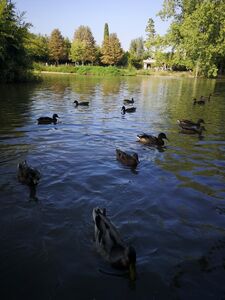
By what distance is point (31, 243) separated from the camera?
530 cm

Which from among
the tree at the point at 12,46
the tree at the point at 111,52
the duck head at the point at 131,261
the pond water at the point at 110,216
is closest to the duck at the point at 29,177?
the pond water at the point at 110,216

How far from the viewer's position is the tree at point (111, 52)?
9619cm

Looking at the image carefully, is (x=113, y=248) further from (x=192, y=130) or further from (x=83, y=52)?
(x=83, y=52)

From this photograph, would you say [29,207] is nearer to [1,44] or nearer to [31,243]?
[31,243]

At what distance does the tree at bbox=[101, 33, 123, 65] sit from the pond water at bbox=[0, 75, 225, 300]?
289 feet

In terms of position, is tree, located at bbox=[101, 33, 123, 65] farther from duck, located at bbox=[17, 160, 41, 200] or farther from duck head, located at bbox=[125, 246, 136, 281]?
duck head, located at bbox=[125, 246, 136, 281]

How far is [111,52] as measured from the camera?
316ft

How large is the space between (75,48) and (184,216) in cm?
9341

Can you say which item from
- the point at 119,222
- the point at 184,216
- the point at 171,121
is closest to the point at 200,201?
the point at 184,216

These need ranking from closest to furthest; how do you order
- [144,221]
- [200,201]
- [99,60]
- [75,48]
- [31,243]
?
[31,243], [144,221], [200,201], [75,48], [99,60]

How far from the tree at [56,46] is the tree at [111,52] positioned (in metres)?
12.0

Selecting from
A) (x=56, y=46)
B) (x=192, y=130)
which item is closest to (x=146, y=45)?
(x=56, y=46)

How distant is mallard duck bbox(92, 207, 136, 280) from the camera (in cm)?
448

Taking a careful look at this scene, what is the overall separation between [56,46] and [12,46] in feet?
204
